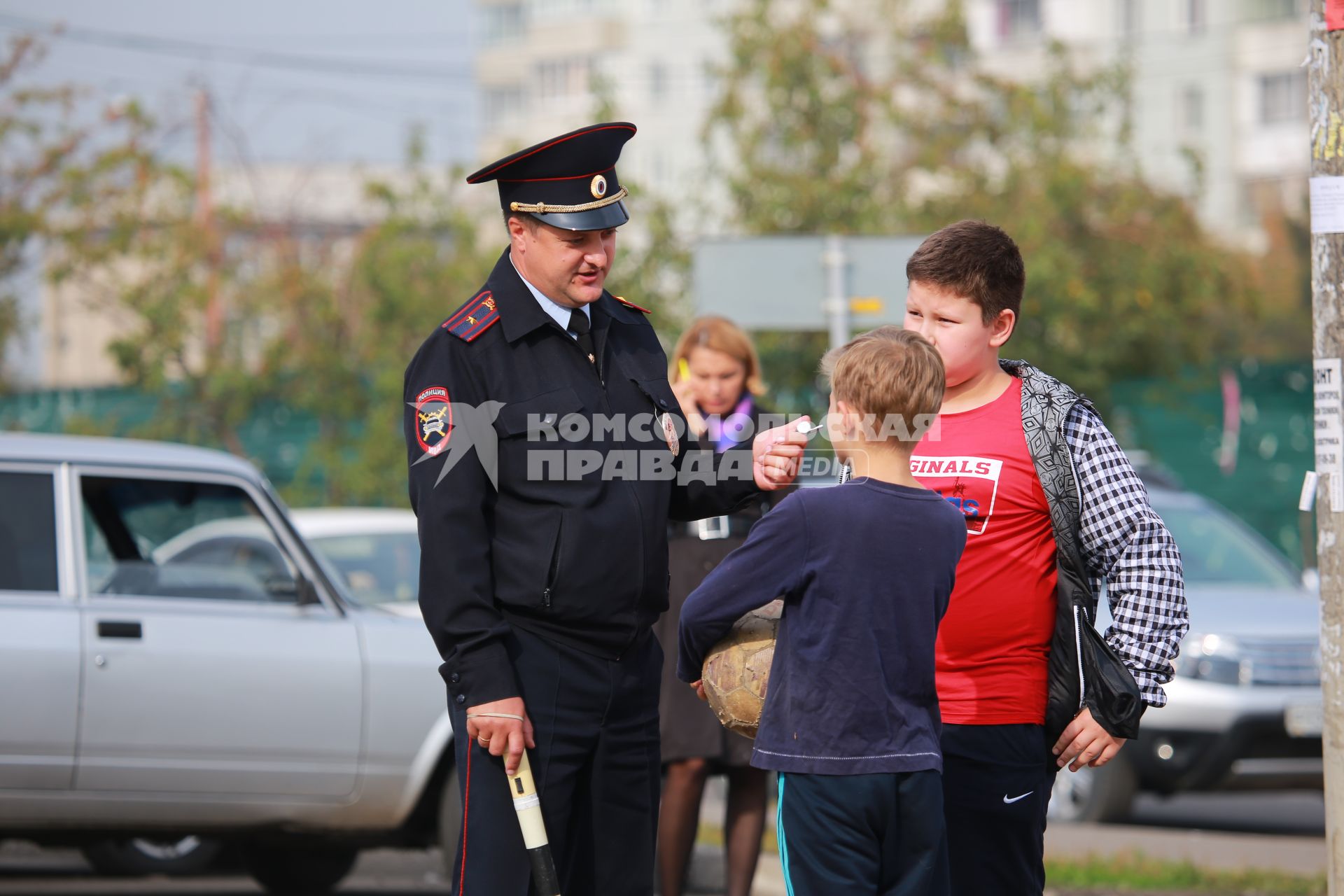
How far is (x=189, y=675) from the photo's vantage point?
628 cm

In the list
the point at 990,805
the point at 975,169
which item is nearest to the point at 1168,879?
the point at 990,805

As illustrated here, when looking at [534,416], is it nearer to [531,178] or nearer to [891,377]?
[531,178]

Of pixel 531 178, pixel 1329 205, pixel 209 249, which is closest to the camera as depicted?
pixel 531 178

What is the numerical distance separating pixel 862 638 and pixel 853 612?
0.18 feet

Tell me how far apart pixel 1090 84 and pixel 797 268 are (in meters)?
11.1

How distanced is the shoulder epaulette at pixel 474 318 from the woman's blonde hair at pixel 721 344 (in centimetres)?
212

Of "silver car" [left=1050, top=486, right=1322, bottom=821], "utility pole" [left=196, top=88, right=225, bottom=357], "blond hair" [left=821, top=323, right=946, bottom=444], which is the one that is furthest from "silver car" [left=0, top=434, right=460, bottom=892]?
"utility pole" [left=196, top=88, right=225, bottom=357]

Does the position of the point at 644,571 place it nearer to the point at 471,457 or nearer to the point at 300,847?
the point at 471,457

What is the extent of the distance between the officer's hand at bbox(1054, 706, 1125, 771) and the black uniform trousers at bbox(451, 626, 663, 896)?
35.9 inches

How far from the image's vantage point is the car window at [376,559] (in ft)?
29.5

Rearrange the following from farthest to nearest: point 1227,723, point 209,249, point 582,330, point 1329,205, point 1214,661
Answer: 1. point 209,249
2. point 1214,661
3. point 1227,723
4. point 1329,205
5. point 582,330

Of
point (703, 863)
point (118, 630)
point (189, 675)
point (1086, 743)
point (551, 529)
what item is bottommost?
point (703, 863)

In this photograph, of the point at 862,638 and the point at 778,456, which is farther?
the point at 778,456

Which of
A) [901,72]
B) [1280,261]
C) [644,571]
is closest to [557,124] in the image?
[1280,261]
